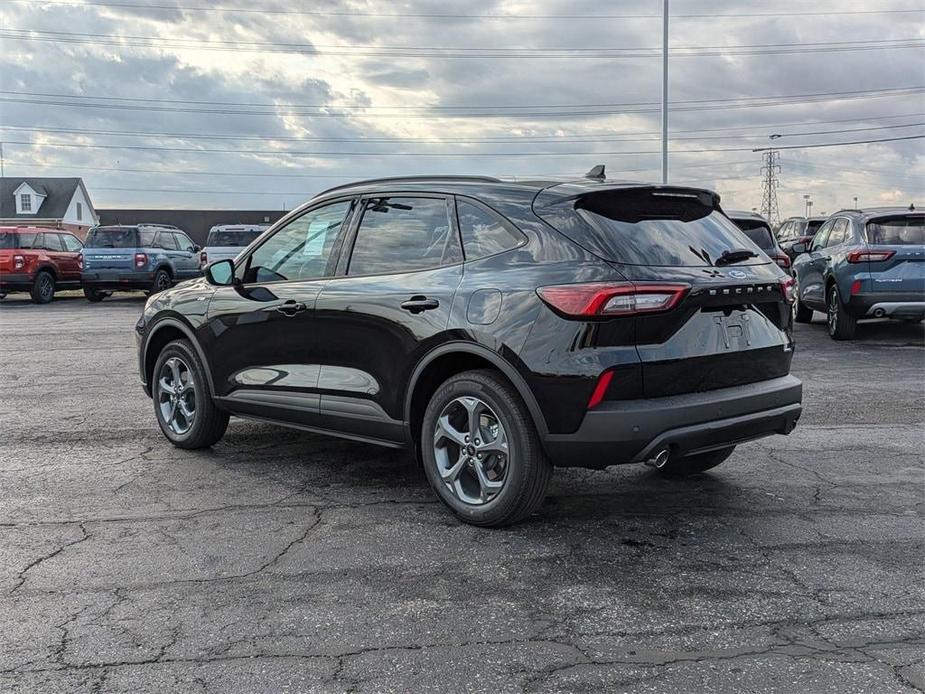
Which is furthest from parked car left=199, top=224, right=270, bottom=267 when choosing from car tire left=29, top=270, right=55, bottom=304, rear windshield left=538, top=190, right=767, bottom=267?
rear windshield left=538, top=190, right=767, bottom=267

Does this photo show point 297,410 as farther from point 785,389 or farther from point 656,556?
point 785,389

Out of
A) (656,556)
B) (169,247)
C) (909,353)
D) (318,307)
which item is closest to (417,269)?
(318,307)

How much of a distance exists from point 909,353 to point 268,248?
8771 millimetres

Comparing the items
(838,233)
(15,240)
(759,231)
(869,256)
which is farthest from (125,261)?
(869,256)

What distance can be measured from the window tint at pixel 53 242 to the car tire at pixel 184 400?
18376 mm

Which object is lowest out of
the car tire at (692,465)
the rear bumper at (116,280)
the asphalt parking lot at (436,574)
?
the asphalt parking lot at (436,574)

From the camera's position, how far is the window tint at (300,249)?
561 centimetres

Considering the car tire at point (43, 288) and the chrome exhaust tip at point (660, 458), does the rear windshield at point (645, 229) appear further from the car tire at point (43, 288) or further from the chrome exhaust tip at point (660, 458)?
the car tire at point (43, 288)

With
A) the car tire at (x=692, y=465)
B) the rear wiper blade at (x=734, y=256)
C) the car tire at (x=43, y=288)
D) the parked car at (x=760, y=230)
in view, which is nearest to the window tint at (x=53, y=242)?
the car tire at (x=43, y=288)

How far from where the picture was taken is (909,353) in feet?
38.0

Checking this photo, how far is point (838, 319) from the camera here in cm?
1277

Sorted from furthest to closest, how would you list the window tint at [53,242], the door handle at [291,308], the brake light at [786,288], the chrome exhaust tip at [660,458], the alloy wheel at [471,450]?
the window tint at [53,242], the door handle at [291,308], the brake light at [786,288], the alloy wheel at [471,450], the chrome exhaust tip at [660,458]

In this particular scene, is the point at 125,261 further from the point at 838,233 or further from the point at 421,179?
the point at 421,179

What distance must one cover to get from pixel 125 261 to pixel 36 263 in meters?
2.20
